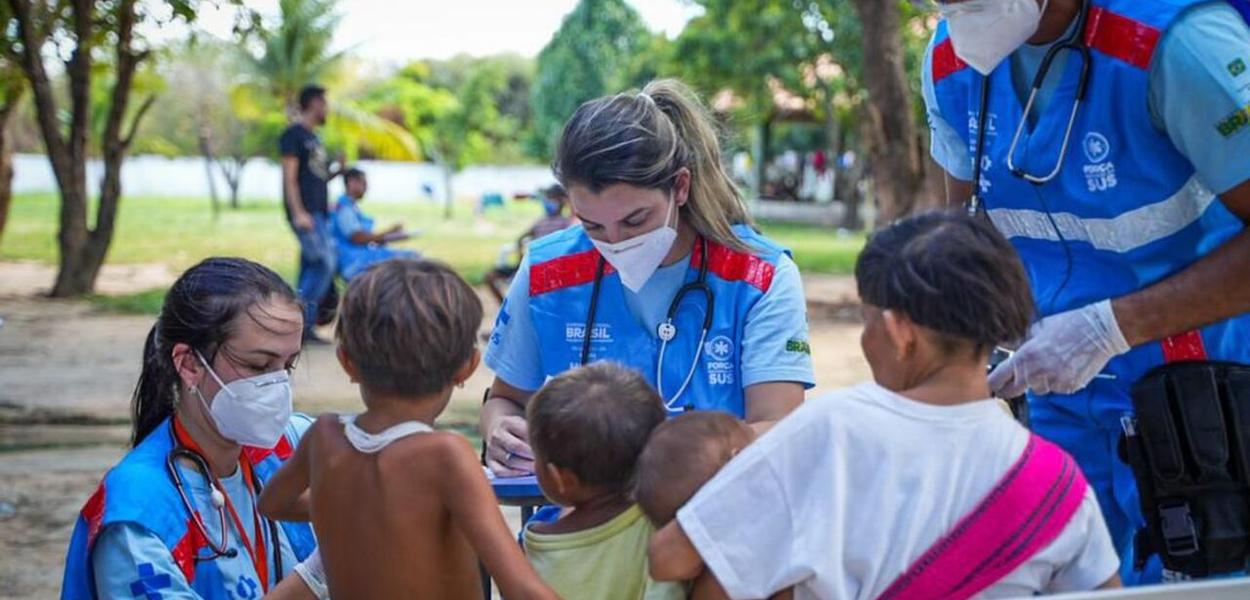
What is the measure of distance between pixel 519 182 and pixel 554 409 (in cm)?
4911

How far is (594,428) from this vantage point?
A: 222cm

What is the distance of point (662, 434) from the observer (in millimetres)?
2150

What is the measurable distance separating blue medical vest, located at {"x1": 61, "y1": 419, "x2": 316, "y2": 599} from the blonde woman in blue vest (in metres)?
0.63

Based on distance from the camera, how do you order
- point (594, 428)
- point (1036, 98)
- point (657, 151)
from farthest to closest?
point (657, 151), point (1036, 98), point (594, 428)

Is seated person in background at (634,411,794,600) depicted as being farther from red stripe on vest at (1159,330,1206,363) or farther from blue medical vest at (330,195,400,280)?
blue medical vest at (330,195,400,280)

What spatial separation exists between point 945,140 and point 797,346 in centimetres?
56

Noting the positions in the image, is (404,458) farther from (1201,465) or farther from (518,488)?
(1201,465)

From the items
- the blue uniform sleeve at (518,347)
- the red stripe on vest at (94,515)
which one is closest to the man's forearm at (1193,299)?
the blue uniform sleeve at (518,347)

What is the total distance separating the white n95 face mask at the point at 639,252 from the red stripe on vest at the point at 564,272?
79mm

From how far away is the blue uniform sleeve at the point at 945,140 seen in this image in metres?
3.00

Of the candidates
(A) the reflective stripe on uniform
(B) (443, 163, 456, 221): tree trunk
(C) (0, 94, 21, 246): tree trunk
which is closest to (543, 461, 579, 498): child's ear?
(A) the reflective stripe on uniform

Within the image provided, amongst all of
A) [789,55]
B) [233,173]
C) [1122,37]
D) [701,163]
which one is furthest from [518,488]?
[233,173]

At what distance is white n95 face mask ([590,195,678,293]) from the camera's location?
9.73 ft

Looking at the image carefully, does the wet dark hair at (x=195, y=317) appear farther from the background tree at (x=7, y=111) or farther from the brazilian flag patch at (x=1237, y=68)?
the background tree at (x=7, y=111)
